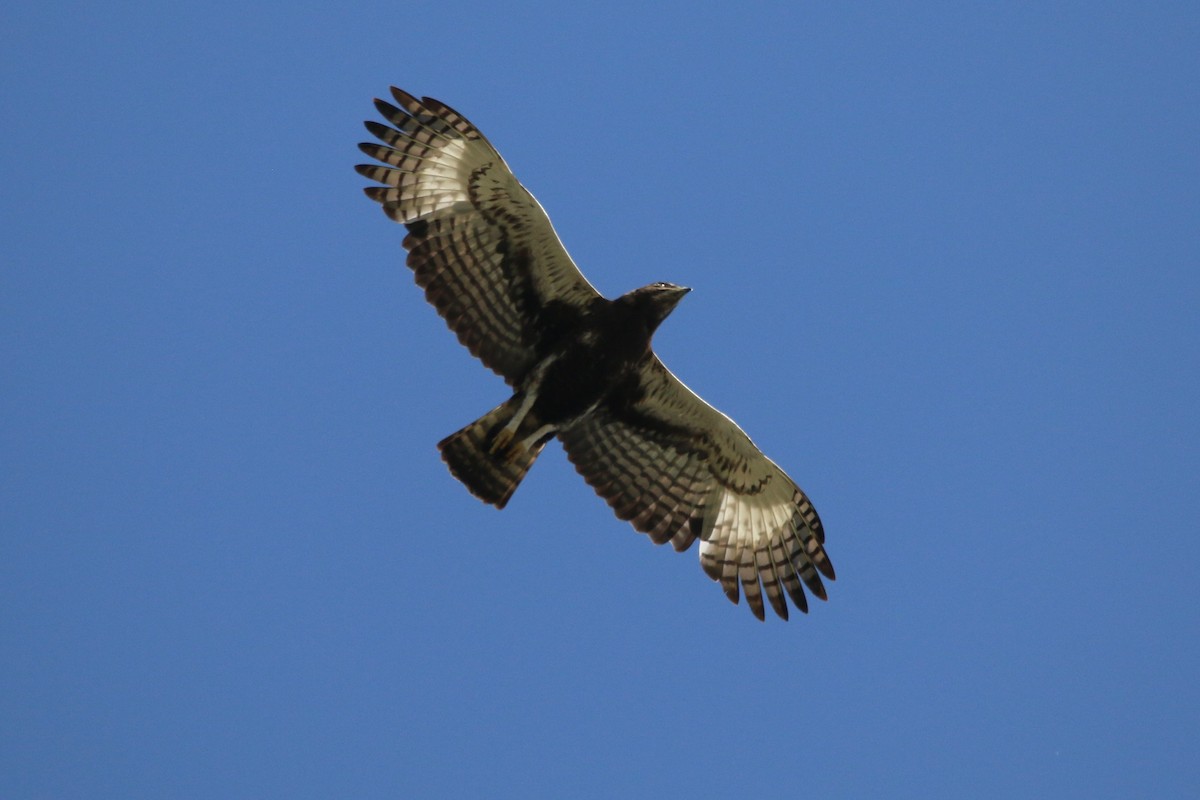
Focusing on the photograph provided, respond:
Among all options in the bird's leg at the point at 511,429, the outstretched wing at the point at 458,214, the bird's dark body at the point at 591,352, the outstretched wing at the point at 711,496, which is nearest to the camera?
the outstretched wing at the point at 458,214

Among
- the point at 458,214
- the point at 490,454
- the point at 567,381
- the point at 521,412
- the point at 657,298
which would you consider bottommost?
the point at 490,454

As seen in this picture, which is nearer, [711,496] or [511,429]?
[511,429]

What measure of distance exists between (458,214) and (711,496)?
3152mm

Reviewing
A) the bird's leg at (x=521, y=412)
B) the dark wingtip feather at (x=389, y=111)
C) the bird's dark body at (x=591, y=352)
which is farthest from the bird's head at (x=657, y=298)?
the dark wingtip feather at (x=389, y=111)

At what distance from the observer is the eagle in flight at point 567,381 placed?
10109 mm

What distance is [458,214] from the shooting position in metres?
10.1

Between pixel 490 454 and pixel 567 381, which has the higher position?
pixel 567 381

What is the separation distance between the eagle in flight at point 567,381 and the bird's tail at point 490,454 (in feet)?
0.04

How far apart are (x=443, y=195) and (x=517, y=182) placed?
1.89 feet

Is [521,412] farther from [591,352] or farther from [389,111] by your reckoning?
[389,111]

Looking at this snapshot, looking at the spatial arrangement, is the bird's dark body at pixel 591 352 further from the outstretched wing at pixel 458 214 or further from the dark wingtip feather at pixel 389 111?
the dark wingtip feather at pixel 389 111

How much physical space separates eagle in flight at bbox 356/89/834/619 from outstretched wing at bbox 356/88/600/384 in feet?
0.03

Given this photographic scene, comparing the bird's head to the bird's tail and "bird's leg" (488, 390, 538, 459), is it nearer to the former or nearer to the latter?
"bird's leg" (488, 390, 538, 459)

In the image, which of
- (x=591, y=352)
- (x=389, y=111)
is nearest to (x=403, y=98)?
(x=389, y=111)
